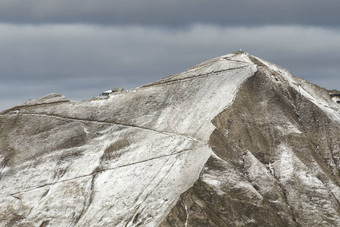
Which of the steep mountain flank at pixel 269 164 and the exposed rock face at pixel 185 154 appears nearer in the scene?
the steep mountain flank at pixel 269 164

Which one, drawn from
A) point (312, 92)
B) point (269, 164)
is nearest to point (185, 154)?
A: point (269, 164)

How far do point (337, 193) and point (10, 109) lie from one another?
4512cm

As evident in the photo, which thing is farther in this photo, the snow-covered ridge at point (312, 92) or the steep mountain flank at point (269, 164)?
the snow-covered ridge at point (312, 92)

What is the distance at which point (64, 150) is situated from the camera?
407ft

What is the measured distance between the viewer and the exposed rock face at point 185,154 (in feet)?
361

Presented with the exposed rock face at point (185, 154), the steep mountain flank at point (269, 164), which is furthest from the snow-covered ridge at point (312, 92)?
the steep mountain flank at point (269, 164)

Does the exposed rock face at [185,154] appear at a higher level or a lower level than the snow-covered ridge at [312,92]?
lower

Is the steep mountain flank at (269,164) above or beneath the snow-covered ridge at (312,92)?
beneath

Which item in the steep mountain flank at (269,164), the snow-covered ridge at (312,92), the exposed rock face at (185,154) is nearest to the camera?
the steep mountain flank at (269,164)

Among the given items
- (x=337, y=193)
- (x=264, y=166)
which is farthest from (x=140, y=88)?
(x=337, y=193)

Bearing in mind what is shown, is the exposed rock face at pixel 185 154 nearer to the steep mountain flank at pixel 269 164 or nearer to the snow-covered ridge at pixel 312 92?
the steep mountain flank at pixel 269 164

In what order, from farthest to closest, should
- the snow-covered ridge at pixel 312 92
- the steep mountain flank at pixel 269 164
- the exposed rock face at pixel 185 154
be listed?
the snow-covered ridge at pixel 312 92
the exposed rock face at pixel 185 154
the steep mountain flank at pixel 269 164

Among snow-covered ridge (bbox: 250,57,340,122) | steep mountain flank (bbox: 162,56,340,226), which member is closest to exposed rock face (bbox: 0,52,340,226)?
steep mountain flank (bbox: 162,56,340,226)

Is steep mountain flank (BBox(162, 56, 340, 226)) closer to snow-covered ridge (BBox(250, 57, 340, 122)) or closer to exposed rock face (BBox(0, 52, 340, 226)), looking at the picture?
exposed rock face (BBox(0, 52, 340, 226))
